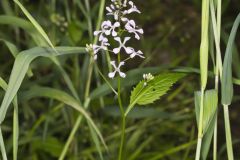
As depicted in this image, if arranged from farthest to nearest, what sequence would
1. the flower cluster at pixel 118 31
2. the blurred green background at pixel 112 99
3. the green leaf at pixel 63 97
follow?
the blurred green background at pixel 112 99 → the green leaf at pixel 63 97 → the flower cluster at pixel 118 31

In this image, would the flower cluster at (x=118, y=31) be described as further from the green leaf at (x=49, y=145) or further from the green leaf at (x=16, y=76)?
the green leaf at (x=49, y=145)

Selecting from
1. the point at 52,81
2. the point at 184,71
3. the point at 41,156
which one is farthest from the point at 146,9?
the point at 184,71

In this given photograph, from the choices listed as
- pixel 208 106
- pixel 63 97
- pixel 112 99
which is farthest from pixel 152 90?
pixel 112 99

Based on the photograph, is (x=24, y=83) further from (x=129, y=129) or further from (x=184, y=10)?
(x=184, y=10)

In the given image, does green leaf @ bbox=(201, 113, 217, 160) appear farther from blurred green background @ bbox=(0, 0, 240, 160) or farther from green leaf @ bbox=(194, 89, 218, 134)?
blurred green background @ bbox=(0, 0, 240, 160)

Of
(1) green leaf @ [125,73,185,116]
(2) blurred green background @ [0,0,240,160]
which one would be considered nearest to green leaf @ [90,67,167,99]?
(2) blurred green background @ [0,0,240,160]

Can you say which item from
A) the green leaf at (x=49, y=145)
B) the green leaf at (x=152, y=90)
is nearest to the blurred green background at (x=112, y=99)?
the green leaf at (x=49, y=145)

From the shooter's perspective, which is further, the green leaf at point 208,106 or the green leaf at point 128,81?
the green leaf at point 128,81

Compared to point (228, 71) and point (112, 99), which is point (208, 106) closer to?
point (228, 71)

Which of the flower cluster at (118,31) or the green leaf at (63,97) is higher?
the flower cluster at (118,31)
